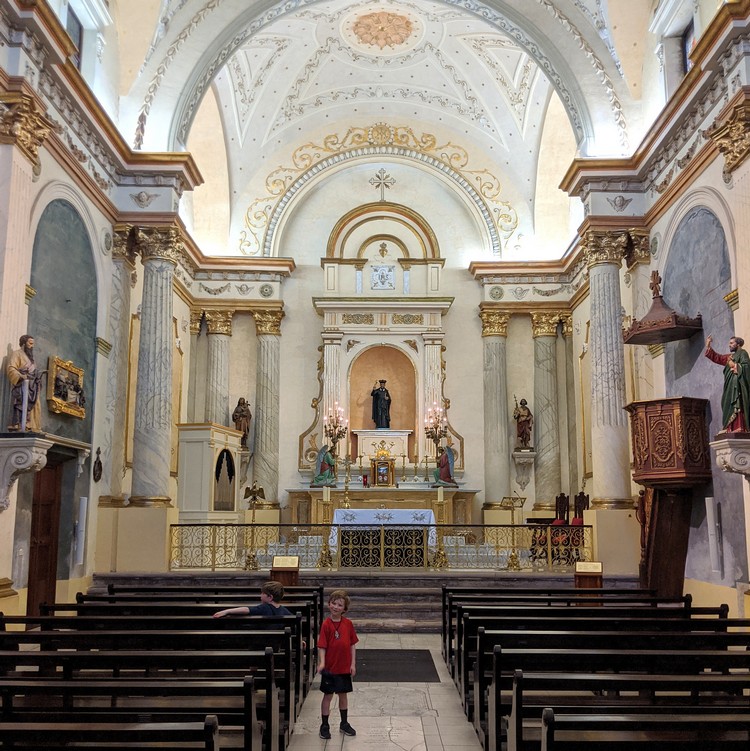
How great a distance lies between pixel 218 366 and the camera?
69.9 feet

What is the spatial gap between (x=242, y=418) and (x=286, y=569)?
10.1 metres

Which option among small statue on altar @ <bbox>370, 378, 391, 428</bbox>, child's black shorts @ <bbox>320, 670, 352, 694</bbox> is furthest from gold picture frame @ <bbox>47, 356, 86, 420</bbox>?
small statue on altar @ <bbox>370, 378, 391, 428</bbox>

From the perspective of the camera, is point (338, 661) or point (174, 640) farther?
point (338, 661)

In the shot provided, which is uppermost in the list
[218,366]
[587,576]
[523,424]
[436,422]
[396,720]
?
[218,366]

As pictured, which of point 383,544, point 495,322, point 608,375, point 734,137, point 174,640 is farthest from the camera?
point 495,322

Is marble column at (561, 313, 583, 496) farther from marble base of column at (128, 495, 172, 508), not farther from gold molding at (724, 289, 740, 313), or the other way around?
marble base of column at (128, 495, 172, 508)

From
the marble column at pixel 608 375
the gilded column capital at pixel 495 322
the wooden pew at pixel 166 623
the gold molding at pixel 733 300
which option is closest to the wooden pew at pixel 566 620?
the wooden pew at pixel 166 623

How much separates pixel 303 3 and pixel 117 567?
10.8 meters

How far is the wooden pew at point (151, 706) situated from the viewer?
14.2ft

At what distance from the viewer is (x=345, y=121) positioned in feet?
74.5

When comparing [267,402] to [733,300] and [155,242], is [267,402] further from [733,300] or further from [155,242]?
[733,300]

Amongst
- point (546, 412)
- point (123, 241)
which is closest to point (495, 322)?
point (546, 412)

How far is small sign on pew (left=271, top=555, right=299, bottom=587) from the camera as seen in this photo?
1114 cm

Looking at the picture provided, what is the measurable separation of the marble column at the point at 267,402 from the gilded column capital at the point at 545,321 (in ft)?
21.4
